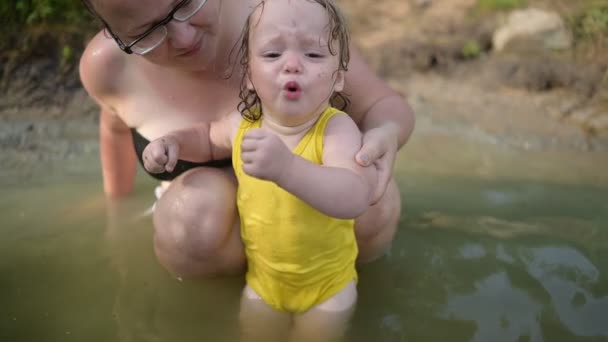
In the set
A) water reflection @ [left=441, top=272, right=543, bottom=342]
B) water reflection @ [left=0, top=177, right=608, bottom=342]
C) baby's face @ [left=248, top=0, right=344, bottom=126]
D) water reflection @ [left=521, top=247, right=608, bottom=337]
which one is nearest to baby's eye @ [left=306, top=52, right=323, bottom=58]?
baby's face @ [left=248, top=0, right=344, bottom=126]

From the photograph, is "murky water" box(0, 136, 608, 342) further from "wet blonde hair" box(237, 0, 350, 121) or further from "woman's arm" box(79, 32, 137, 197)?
"wet blonde hair" box(237, 0, 350, 121)

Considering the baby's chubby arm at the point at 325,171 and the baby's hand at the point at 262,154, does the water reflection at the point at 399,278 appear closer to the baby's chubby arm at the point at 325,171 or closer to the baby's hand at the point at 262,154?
the baby's chubby arm at the point at 325,171

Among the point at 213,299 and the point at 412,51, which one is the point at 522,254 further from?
the point at 412,51

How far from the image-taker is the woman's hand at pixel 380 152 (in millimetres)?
1573

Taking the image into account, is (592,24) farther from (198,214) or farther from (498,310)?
(198,214)

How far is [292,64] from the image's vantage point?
5.01ft

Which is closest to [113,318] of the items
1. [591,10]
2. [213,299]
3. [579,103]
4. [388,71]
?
[213,299]

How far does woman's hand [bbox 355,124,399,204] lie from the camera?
157cm

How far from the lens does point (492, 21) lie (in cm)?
437

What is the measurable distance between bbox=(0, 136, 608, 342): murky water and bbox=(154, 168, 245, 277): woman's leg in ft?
0.77

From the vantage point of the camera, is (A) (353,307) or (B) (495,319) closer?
(A) (353,307)

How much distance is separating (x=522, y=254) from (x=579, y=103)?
1709 mm

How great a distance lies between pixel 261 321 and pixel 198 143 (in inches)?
23.7

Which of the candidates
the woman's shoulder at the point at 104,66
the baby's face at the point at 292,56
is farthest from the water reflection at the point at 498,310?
the woman's shoulder at the point at 104,66
